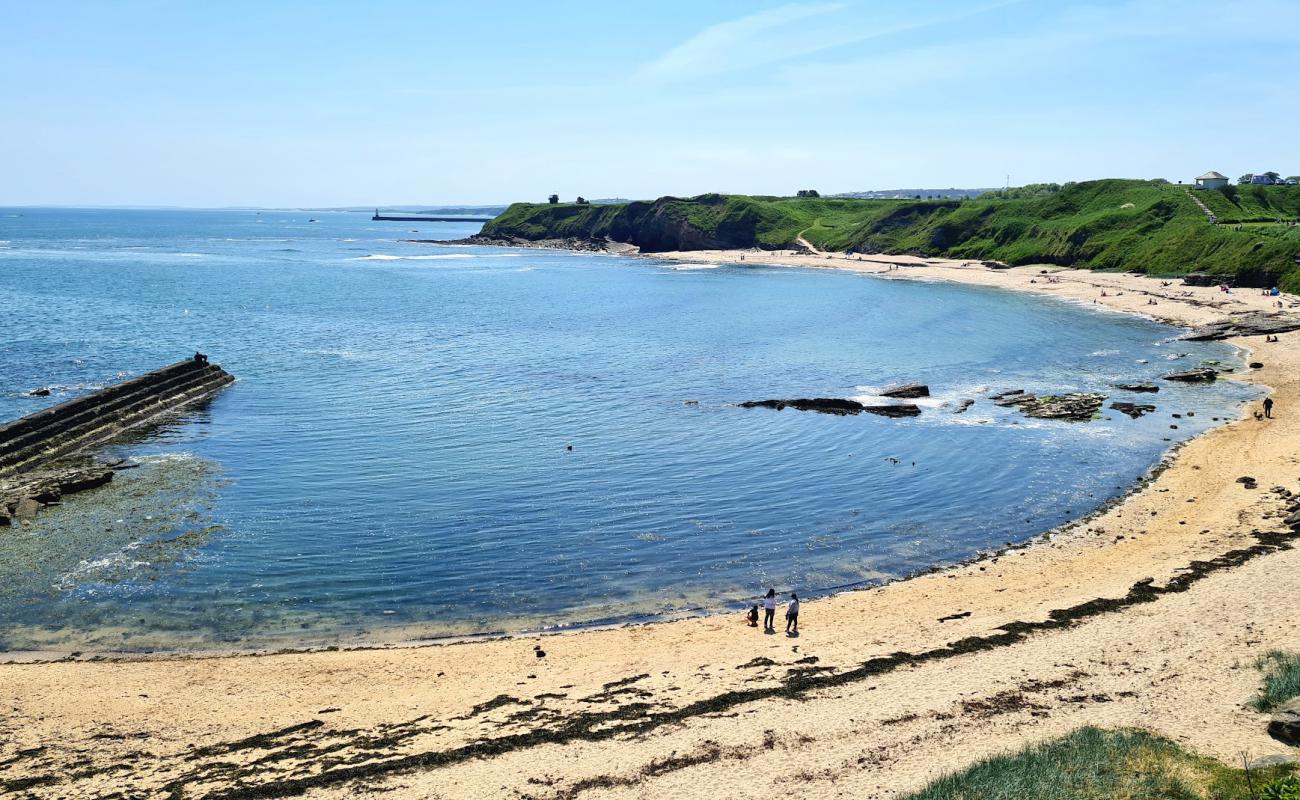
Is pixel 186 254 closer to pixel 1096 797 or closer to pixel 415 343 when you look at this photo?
pixel 415 343

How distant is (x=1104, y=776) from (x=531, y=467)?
2999 centimetres

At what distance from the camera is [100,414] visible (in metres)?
50.5

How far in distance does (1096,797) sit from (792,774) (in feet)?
19.4

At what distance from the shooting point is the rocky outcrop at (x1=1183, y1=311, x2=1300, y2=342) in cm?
7750

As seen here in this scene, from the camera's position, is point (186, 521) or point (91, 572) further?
point (186, 521)

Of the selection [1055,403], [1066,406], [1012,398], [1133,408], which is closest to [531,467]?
[1012,398]

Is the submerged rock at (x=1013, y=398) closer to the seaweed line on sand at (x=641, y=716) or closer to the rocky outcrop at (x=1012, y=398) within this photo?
the rocky outcrop at (x=1012, y=398)

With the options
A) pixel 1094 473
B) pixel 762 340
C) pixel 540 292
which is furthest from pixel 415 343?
pixel 1094 473

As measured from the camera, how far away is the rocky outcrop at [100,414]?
4425cm

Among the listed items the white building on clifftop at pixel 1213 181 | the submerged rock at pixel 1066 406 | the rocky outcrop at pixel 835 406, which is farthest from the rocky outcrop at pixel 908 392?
the white building on clifftop at pixel 1213 181

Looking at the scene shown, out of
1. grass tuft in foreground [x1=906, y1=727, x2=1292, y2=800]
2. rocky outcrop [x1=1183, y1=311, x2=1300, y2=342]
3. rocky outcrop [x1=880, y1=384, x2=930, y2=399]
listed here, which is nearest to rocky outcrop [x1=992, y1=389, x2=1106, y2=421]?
rocky outcrop [x1=880, y1=384, x2=930, y2=399]

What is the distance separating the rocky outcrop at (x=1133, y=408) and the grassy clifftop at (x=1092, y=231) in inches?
2094

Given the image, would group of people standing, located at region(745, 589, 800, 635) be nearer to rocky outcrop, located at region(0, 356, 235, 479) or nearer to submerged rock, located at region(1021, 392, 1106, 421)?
submerged rock, located at region(1021, 392, 1106, 421)

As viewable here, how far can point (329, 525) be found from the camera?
35.5 meters
